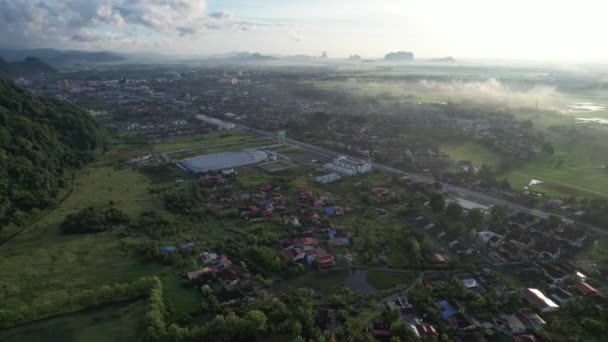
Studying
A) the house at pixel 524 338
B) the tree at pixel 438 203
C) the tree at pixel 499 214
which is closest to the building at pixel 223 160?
the tree at pixel 438 203

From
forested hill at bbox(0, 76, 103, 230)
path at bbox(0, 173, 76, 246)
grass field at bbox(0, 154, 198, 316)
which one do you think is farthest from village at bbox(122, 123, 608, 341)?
forested hill at bbox(0, 76, 103, 230)

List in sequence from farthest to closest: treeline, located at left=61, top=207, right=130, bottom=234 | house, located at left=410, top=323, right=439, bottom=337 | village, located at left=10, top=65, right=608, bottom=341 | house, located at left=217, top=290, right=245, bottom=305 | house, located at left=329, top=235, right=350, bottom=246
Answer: treeline, located at left=61, top=207, right=130, bottom=234 → house, located at left=329, top=235, right=350, bottom=246 → house, located at left=217, top=290, right=245, bottom=305 → village, located at left=10, top=65, right=608, bottom=341 → house, located at left=410, top=323, right=439, bottom=337

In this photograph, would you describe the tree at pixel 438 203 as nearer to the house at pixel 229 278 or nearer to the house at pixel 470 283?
the house at pixel 470 283

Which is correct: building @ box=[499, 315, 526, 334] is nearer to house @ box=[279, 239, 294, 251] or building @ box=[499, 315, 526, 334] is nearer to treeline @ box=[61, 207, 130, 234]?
house @ box=[279, 239, 294, 251]

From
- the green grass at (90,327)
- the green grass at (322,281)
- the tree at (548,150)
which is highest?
the tree at (548,150)


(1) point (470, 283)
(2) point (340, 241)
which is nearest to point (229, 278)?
(2) point (340, 241)
